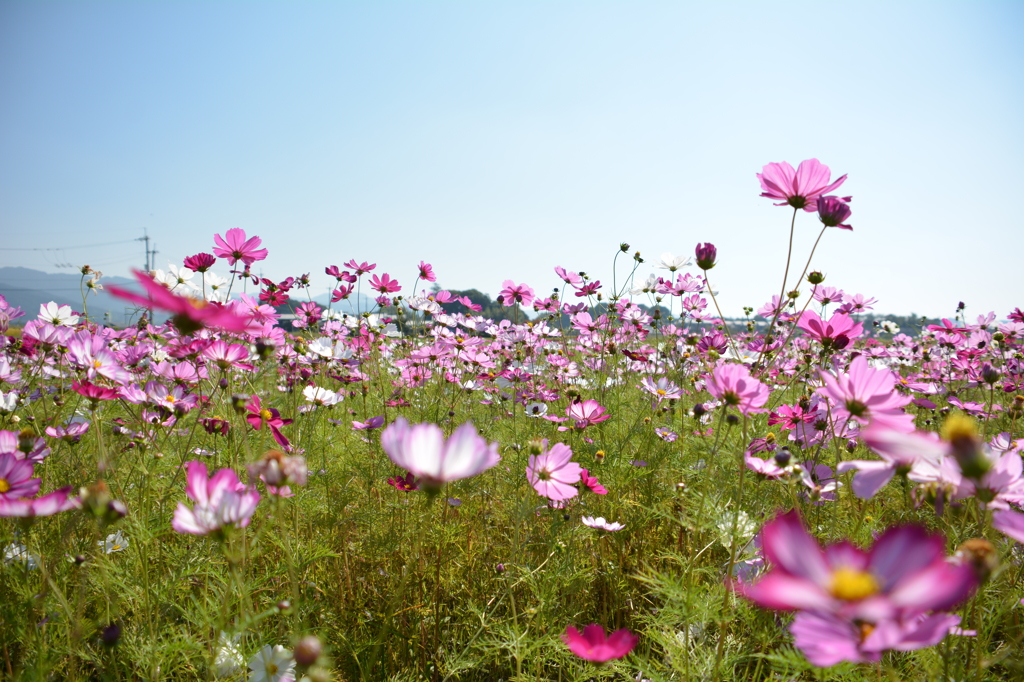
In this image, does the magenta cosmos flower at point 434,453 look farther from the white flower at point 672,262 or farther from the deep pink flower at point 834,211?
the white flower at point 672,262

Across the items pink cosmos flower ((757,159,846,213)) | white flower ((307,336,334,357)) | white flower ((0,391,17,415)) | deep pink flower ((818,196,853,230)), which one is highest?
pink cosmos flower ((757,159,846,213))

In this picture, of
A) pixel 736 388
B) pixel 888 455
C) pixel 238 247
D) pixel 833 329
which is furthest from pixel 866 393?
pixel 238 247

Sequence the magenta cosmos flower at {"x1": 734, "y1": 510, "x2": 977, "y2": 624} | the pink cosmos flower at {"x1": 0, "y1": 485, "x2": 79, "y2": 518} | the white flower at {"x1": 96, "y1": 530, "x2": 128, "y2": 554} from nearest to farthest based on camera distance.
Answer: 1. the magenta cosmos flower at {"x1": 734, "y1": 510, "x2": 977, "y2": 624}
2. the pink cosmos flower at {"x1": 0, "y1": 485, "x2": 79, "y2": 518}
3. the white flower at {"x1": 96, "y1": 530, "x2": 128, "y2": 554}

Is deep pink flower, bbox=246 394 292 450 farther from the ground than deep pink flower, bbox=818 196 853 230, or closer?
closer

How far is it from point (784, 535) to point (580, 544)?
1.24m

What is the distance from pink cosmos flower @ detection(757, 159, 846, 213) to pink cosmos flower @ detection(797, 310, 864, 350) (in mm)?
248

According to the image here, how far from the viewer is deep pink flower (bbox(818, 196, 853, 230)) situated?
37.5 inches

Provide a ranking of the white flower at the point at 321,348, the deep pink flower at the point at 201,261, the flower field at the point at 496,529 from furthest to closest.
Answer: the white flower at the point at 321,348 → the deep pink flower at the point at 201,261 → the flower field at the point at 496,529

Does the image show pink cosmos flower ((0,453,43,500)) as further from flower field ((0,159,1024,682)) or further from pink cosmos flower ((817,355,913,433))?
pink cosmos flower ((817,355,913,433))

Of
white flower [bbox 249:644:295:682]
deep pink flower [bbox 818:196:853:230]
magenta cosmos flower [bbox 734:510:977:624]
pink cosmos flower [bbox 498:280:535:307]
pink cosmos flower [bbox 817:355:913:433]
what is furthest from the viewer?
pink cosmos flower [bbox 498:280:535:307]

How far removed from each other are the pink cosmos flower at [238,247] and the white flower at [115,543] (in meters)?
0.85

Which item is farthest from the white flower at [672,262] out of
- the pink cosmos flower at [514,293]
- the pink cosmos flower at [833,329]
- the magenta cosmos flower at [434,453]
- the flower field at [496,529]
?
the magenta cosmos flower at [434,453]

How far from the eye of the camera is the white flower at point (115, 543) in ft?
3.98

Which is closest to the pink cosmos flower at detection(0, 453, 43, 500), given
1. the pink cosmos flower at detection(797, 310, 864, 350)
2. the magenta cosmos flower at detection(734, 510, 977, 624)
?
the magenta cosmos flower at detection(734, 510, 977, 624)
